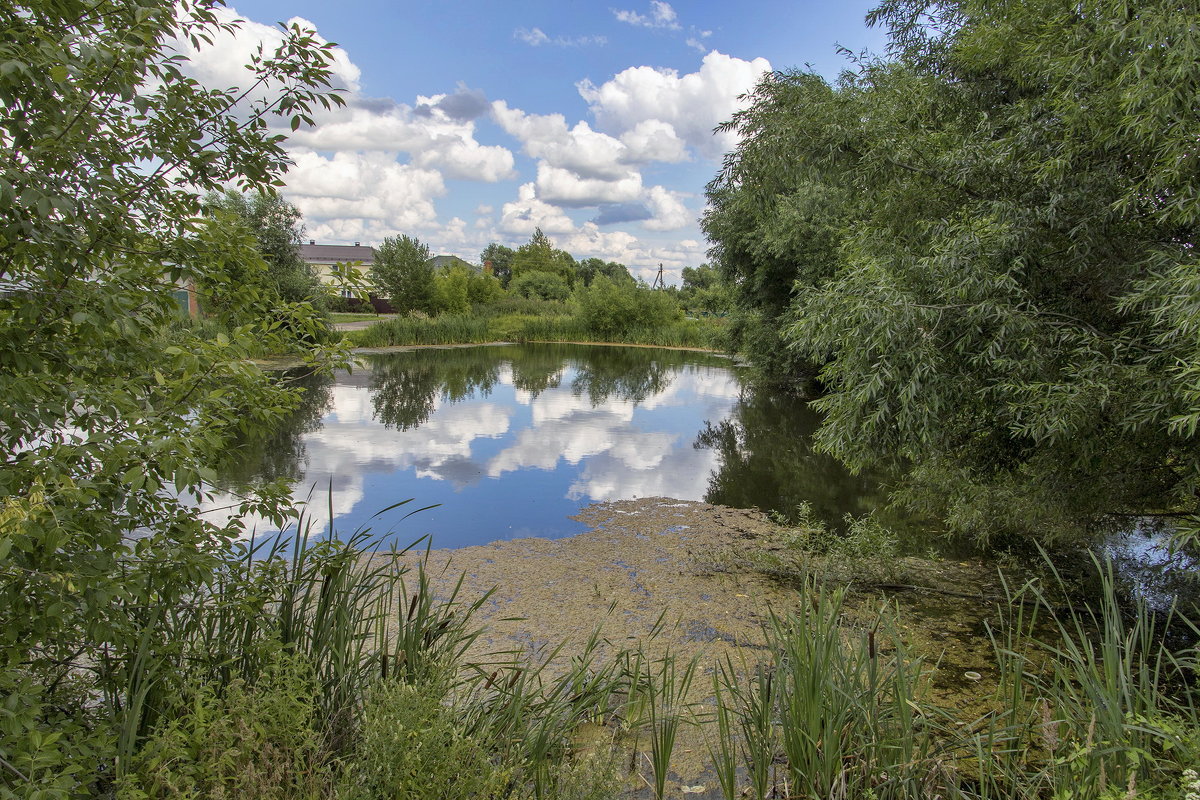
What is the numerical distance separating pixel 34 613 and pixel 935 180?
5.69m

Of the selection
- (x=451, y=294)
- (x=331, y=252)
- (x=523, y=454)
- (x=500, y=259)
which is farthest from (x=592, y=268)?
(x=523, y=454)

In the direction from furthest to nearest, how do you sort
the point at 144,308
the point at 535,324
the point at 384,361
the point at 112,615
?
the point at 535,324 → the point at 384,361 → the point at 144,308 → the point at 112,615

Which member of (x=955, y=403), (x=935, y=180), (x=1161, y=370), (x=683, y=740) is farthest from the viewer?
(x=935, y=180)

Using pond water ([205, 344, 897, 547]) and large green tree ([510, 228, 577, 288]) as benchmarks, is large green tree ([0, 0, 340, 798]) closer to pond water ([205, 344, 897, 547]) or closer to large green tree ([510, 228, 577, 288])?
pond water ([205, 344, 897, 547])

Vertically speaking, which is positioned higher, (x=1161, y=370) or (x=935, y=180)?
(x=935, y=180)

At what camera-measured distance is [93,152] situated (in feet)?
5.66

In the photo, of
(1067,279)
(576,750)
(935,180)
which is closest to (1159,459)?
(1067,279)

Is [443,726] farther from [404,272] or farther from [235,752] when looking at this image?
[404,272]

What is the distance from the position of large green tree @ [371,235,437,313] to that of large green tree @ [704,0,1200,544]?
101 ft

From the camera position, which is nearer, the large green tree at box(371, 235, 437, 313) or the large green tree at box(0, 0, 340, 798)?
the large green tree at box(0, 0, 340, 798)

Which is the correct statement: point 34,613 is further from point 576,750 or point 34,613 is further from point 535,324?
point 535,324

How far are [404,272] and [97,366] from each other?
112ft

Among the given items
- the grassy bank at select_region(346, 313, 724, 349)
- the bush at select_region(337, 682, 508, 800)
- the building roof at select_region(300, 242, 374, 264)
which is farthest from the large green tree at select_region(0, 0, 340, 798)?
the building roof at select_region(300, 242, 374, 264)

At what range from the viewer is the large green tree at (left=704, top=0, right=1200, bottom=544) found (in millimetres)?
3652
